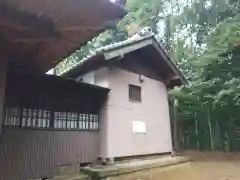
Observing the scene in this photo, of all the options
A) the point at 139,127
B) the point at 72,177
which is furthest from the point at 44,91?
the point at 139,127

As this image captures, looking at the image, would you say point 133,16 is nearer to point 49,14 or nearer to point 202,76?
point 202,76

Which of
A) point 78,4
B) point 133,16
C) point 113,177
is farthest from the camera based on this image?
point 133,16

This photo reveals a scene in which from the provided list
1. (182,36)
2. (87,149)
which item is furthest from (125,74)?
(182,36)

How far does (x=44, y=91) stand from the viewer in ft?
22.1

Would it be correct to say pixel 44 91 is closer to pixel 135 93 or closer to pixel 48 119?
pixel 48 119

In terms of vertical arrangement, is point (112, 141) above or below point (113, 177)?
above

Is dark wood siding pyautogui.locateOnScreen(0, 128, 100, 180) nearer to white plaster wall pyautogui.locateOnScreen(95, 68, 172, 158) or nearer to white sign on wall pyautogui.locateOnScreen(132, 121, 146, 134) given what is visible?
white plaster wall pyautogui.locateOnScreen(95, 68, 172, 158)

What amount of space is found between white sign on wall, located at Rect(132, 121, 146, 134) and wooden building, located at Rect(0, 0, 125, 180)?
1.62 metres

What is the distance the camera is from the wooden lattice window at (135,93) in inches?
372

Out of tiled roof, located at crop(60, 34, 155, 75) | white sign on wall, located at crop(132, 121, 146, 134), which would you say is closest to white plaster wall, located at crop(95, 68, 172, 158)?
white sign on wall, located at crop(132, 121, 146, 134)

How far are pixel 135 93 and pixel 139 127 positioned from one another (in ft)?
3.94

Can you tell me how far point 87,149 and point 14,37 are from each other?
4438 mm

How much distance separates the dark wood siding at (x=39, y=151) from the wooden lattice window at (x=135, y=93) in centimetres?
233

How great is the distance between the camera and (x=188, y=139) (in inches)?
624
